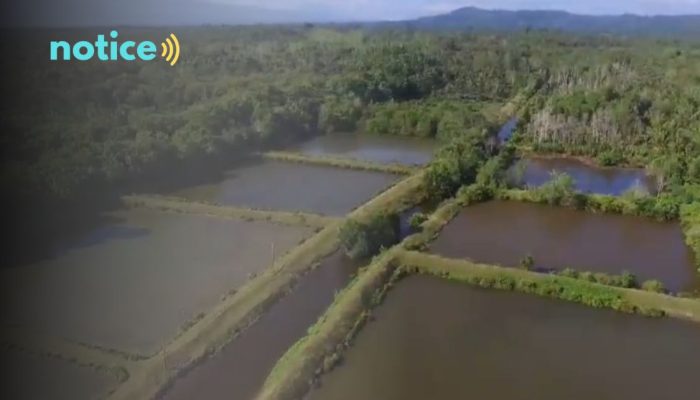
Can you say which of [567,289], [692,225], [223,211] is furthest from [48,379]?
[692,225]

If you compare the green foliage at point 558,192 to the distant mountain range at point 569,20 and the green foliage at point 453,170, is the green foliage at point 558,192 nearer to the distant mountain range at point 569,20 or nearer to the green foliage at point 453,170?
the green foliage at point 453,170

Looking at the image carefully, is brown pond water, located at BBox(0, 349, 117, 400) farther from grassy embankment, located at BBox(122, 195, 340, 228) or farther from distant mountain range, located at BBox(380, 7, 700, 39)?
distant mountain range, located at BBox(380, 7, 700, 39)

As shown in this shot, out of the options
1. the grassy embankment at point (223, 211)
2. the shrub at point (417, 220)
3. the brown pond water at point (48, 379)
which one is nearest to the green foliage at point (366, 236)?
the shrub at point (417, 220)

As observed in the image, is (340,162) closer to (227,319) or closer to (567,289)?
(567,289)

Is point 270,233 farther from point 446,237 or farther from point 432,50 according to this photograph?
point 432,50

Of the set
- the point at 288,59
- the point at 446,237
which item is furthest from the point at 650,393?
the point at 288,59

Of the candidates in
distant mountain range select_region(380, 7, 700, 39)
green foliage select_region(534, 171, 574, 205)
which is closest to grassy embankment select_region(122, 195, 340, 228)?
green foliage select_region(534, 171, 574, 205)
